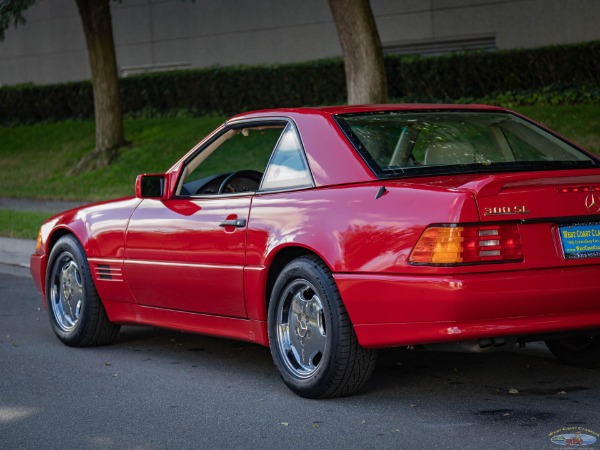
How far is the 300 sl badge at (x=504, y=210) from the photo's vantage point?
5.22 meters

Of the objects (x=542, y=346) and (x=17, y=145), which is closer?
(x=542, y=346)

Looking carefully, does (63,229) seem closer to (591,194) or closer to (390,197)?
(390,197)

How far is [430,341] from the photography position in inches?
211

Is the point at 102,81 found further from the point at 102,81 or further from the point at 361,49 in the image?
the point at 361,49

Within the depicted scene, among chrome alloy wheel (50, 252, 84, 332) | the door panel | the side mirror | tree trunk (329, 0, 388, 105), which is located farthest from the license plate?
tree trunk (329, 0, 388, 105)

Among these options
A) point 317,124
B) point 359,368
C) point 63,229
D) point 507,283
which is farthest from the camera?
point 63,229

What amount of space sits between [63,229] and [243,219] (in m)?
2.18

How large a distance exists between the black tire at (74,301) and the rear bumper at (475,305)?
2.72 metres

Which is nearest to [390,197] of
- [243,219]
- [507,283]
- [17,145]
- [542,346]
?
[507,283]

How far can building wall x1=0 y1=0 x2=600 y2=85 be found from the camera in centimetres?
2234

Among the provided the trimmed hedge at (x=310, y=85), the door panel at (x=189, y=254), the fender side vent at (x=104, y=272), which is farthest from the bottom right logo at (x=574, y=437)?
the trimmed hedge at (x=310, y=85)

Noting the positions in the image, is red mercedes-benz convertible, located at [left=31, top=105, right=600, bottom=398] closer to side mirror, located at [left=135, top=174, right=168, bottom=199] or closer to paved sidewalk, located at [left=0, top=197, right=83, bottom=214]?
side mirror, located at [left=135, top=174, right=168, bottom=199]

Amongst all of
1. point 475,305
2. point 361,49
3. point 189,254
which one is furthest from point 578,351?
point 361,49

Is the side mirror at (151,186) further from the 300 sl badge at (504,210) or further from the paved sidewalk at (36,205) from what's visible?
the paved sidewalk at (36,205)
